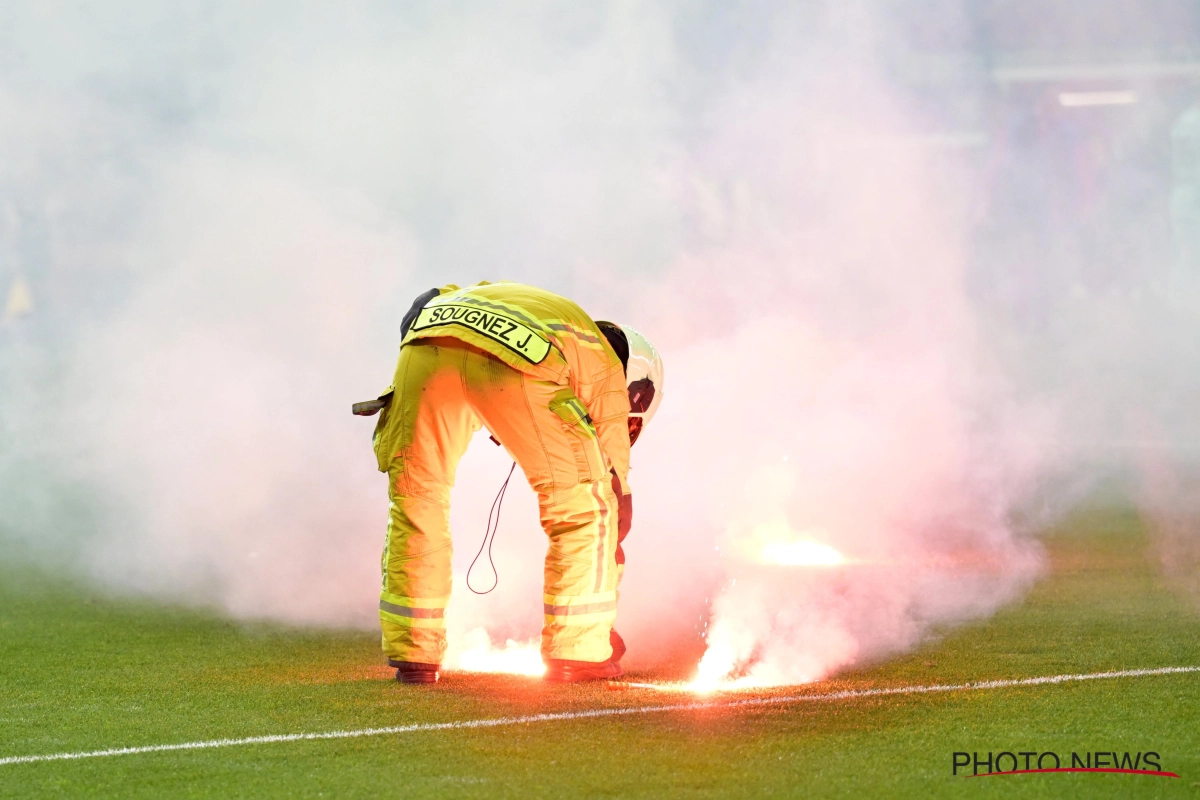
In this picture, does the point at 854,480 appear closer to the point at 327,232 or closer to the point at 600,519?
the point at 327,232

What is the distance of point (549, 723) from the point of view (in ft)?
13.1

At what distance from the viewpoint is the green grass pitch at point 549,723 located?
11.1 feet

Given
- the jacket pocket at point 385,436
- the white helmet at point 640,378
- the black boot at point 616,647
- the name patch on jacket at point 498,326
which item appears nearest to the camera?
the name patch on jacket at point 498,326

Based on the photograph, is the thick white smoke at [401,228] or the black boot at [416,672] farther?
the thick white smoke at [401,228]

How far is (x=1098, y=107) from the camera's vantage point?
45.4 feet

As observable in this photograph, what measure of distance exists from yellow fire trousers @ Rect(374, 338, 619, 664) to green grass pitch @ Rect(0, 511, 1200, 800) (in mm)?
210

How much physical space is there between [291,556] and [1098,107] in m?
9.81

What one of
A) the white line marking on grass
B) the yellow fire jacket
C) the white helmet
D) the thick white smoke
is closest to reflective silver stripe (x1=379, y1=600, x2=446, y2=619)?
the white line marking on grass

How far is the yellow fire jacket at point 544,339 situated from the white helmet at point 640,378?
0.55 ft

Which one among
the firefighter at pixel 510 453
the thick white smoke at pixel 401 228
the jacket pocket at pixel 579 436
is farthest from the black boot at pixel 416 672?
the thick white smoke at pixel 401 228

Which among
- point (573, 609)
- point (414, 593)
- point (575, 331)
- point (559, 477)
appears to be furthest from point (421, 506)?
point (575, 331)

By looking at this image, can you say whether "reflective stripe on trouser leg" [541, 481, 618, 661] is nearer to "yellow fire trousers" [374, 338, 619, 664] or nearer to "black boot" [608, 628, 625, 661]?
"yellow fire trousers" [374, 338, 619, 664]

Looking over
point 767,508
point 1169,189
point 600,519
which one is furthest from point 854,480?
point 1169,189

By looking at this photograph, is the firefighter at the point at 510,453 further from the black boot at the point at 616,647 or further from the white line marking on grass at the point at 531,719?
the white line marking on grass at the point at 531,719
